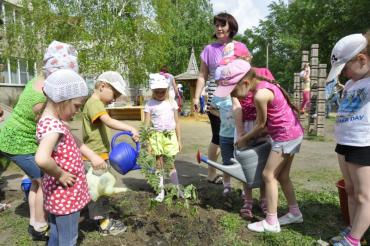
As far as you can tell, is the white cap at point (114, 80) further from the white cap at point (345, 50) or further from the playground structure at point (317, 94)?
the playground structure at point (317, 94)

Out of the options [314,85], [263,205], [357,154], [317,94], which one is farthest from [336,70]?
[314,85]

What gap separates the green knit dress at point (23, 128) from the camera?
2.97 meters

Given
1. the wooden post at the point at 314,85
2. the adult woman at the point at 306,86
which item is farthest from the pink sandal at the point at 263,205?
the adult woman at the point at 306,86

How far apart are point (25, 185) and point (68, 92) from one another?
1.84 metres

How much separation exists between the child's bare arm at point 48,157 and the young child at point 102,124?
36.0 inches

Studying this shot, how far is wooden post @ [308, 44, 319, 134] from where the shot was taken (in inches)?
326

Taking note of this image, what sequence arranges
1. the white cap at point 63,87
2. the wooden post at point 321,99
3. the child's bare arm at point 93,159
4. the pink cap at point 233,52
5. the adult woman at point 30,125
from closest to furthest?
the white cap at point 63,87, the child's bare arm at point 93,159, the adult woman at point 30,125, the pink cap at point 233,52, the wooden post at point 321,99

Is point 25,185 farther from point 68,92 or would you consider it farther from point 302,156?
point 302,156

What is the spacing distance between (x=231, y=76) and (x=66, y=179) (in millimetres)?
1468

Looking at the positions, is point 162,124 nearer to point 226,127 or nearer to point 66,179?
point 226,127

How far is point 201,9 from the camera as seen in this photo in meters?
32.6

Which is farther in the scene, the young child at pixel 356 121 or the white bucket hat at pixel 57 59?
the white bucket hat at pixel 57 59

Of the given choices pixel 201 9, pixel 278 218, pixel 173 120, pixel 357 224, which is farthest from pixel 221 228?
pixel 201 9

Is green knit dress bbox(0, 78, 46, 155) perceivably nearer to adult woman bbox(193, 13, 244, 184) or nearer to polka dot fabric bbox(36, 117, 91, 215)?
polka dot fabric bbox(36, 117, 91, 215)
